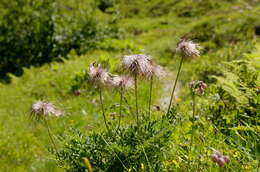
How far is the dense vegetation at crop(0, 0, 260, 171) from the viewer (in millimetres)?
2814

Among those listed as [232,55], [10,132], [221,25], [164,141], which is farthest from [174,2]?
[164,141]

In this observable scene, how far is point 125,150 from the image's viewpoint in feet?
8.87

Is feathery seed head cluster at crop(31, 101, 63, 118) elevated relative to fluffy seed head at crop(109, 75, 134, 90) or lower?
lower

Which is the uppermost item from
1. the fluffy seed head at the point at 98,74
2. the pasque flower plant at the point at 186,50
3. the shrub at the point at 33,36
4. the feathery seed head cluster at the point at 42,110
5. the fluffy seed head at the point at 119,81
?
the pasque flower plant at the point at 186,50

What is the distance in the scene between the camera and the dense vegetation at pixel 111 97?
281 cm

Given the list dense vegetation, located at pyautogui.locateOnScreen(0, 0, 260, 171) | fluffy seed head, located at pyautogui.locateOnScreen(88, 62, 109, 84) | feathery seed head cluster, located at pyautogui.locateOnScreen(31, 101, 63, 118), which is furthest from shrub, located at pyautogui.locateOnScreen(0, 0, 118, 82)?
fluffy seed head, located at pyautogui.locateOnScreen(88, 62, 109, 84)

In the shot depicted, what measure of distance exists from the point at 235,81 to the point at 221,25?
31.3ft

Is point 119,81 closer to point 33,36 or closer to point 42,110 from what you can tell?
point 42,110

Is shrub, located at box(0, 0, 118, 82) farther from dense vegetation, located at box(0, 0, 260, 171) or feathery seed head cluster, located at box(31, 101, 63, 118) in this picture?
feathery seed head cluster, located at box(31, 101, 63, 118)

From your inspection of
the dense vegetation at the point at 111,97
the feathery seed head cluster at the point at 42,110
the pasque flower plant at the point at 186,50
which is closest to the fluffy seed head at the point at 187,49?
the pasque flower plant at the point at 186,50

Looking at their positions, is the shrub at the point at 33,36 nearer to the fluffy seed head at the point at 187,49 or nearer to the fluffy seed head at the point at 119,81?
the fluffy seed head at the point at 119,81

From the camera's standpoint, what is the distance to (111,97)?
702cm

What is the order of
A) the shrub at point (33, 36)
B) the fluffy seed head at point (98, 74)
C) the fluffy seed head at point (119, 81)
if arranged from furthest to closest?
the shrub at point (33, 36)
the fluffy seed head at point (119, 81)
the fluffy seed head at point (98, 74)

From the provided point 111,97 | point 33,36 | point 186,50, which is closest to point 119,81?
point 186,50
